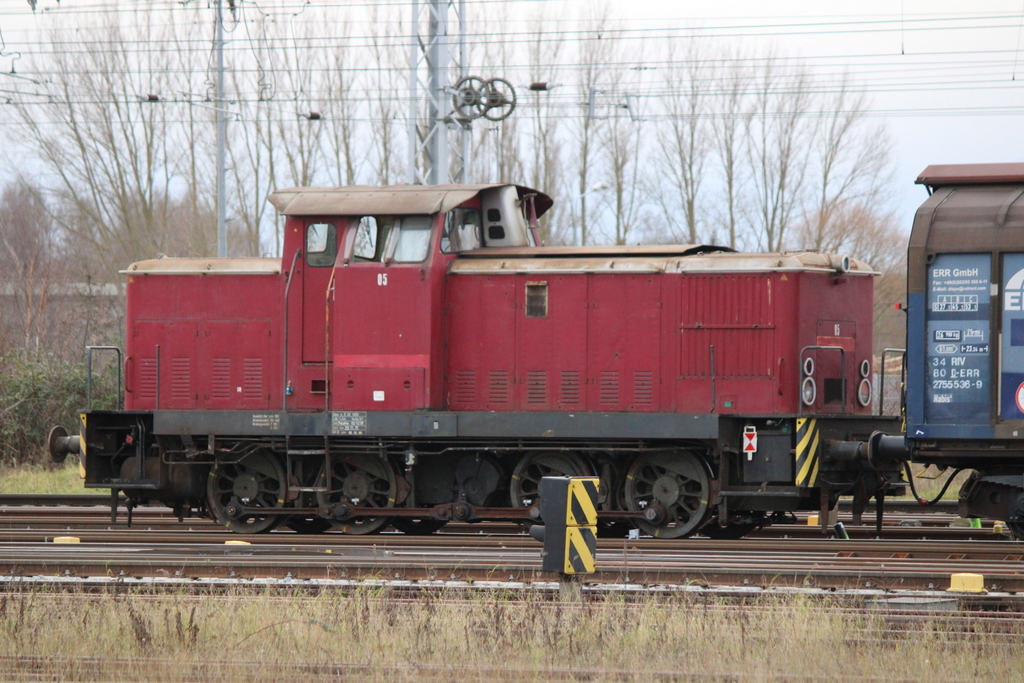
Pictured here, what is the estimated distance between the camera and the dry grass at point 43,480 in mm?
16781

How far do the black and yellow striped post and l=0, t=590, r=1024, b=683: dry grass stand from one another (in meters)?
0.29

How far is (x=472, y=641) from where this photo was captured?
6.52m

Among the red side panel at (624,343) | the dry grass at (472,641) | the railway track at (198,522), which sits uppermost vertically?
the red side panel at (624,343)

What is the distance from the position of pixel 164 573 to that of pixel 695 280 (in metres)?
5.77

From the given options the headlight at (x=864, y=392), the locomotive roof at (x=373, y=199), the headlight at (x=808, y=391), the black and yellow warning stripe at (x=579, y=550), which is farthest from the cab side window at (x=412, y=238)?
the headlight at (x=864, y=392)

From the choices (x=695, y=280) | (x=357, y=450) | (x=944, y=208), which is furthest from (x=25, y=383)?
(x=944, y=208)

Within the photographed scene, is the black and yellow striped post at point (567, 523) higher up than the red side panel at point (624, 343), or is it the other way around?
the red side panel at point (624, 343)

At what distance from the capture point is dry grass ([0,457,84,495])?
16.8 metres

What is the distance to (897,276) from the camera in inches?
1362

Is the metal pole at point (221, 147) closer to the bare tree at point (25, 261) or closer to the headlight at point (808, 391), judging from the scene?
the bare tree at point (25, 261)

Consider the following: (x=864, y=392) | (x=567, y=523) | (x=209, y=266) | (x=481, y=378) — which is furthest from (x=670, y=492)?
(x=209, y=266)

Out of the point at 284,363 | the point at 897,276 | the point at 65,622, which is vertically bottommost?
the point at 65,622

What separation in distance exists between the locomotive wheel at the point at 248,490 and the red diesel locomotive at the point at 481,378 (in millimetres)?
24

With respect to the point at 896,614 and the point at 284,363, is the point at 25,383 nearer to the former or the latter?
the point at 284,363
